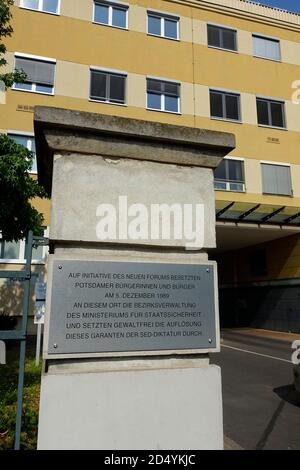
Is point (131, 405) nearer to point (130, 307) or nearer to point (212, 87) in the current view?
point (130, 307)

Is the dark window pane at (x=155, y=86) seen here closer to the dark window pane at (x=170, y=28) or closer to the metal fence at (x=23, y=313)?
the dark window pane at (x=170, y=28)

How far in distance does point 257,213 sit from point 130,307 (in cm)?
1680

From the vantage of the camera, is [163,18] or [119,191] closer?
[119,191]

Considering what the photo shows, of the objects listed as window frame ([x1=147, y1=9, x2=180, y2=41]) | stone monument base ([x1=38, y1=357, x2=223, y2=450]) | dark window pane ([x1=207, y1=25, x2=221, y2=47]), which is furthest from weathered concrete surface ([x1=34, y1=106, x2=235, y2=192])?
dark window pane ([x1=207, y1=25, x2=221, y2=47])

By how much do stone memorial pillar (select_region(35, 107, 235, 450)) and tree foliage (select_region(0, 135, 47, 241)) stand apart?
5519mm

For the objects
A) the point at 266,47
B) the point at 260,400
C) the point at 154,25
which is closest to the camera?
the point at 260,400

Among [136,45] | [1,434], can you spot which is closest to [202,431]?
[1,434]

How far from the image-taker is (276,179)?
2073cm

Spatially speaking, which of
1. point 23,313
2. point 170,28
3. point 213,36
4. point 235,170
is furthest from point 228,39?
point 23,313

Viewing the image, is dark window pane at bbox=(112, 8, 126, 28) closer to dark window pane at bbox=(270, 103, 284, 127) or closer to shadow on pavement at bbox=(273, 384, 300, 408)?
dark window pane at bbox=(270, 103, 284, 127)

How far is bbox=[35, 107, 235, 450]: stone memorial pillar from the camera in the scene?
255 cm

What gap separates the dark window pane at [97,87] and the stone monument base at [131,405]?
56.6 ft

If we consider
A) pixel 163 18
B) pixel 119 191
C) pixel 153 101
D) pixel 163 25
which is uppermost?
pixel 163 18

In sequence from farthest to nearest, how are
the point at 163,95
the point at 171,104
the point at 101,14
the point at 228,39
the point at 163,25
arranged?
1. the point at 228,39
2. the point at 163,25
3. the point at 171,104
4. the point at 163,95
5. the point at 101,14
